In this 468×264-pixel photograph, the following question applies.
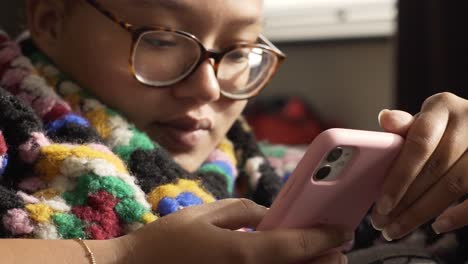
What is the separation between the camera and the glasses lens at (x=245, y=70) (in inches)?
30.4

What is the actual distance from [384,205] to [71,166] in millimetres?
286

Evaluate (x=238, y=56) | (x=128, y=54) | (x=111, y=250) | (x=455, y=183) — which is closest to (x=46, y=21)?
(x=128, y=54)

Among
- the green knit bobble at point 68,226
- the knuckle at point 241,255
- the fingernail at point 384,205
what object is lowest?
the green knit bobble at point 68,226

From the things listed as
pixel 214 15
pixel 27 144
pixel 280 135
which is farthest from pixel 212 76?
pixel 280 135

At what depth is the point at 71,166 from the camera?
1.97ft

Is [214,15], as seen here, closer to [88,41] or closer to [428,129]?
[88,41]

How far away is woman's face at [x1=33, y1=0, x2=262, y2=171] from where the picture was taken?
0.70 m

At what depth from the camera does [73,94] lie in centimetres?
72

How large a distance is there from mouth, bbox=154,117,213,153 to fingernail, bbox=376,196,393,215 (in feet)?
0.92

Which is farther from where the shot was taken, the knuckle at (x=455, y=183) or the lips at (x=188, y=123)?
the lips at (x=188, y=123)

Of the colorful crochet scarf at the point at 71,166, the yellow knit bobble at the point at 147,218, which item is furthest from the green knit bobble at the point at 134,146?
the yellow knit bobble at the point at 147,218

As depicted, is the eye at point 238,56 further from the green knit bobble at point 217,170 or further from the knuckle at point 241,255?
the knuckle at point 241,255

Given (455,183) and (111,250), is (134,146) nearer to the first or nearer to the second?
(111,250)

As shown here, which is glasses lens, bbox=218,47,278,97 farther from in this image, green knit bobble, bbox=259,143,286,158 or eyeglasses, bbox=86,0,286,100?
green knit bobble, bbox=259,143,286,158
